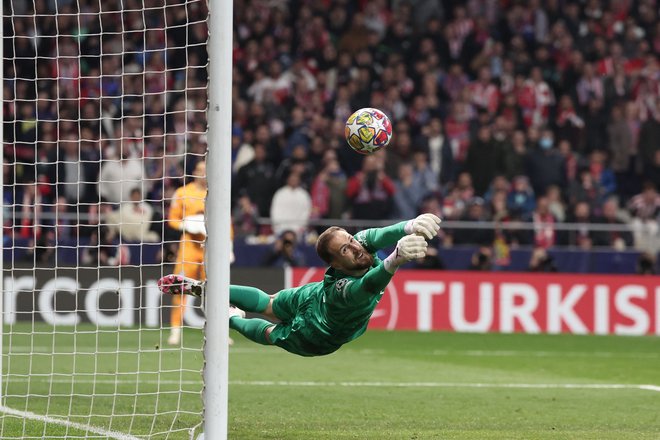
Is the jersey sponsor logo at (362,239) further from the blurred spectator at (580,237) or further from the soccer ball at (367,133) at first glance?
the blurred spectator at (580,237)

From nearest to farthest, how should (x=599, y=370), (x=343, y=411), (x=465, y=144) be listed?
(x=343, y=411) < (x=599, y=370) < (x=465, y=144)

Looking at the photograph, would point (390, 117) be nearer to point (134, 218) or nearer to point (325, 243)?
point (134, 218)

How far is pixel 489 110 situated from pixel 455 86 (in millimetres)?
899

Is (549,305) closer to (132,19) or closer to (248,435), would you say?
(132,19)

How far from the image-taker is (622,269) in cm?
1847

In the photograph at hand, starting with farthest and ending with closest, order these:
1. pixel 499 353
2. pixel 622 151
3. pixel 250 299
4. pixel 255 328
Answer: pixel 622 151, pixel 499 353, pixel 250 299, pixel 255 328

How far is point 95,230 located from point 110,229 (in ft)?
0.90

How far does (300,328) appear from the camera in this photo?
867 cm

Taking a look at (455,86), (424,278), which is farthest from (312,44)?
(424,278)

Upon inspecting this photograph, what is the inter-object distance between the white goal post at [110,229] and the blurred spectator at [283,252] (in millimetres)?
1589

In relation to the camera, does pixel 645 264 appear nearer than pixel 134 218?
No

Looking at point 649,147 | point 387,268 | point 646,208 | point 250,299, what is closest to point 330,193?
point 646,208

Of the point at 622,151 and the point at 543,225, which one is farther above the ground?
the point at 622,151

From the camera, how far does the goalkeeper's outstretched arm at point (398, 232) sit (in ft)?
23.6
